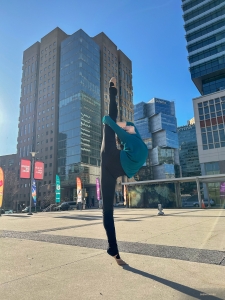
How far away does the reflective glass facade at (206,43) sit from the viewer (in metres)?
52.6

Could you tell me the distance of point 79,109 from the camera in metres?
68.0

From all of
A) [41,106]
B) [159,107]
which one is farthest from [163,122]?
[41,106]

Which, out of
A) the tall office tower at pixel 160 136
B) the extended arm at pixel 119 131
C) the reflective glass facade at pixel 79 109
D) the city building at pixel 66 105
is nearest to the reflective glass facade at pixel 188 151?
the tall office tower at pixel 160 136

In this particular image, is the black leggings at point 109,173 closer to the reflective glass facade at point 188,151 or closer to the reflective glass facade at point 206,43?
the reflective glass facade at point 206,43

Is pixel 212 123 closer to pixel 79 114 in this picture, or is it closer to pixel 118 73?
pixel 79 114

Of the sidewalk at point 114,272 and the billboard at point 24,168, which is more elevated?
the billboard at point 24,168

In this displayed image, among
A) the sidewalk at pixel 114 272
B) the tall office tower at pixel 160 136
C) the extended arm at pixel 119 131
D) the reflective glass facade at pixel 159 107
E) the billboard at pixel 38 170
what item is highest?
the reflective glass facade at pixel 159 107

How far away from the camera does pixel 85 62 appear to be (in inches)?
2904

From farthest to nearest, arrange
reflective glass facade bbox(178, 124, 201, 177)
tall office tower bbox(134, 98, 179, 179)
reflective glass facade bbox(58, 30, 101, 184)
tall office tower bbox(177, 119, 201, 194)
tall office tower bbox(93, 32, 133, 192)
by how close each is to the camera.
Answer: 1. reflective glass facade bbox(178, 124, 201, 177)
2. tall office tower bbox(177, 119, 201, 194)
3. tall office tower bbox(134, 98, 179, 179)
4. tall office tower bbox(93, 32, 133, 192)
5. reflective glass facade bbox(58, 30, 101, 184)

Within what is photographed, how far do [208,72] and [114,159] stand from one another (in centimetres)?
5716

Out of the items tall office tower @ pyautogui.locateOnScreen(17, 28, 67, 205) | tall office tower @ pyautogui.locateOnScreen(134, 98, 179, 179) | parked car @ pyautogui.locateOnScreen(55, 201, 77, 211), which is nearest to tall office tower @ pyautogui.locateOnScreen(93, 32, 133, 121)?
tall office tower @ pyautogui.locateOnScreen(17, 28, 67, 205)

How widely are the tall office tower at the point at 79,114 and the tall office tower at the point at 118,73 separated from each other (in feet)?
12.8

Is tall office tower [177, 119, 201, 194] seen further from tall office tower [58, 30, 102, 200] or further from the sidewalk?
the sidewalk

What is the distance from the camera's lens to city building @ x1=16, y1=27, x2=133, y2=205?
222ft
